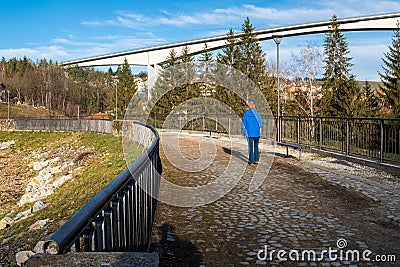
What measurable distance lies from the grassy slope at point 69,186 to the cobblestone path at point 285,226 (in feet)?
15.9

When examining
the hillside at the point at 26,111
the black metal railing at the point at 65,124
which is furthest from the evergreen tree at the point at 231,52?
the hillside at the point at 26,111

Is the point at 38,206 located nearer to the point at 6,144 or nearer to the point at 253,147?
the point at 253,147

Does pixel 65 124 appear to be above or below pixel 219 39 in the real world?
below

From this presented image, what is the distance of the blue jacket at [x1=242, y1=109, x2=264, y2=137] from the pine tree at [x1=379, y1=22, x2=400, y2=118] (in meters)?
25.8

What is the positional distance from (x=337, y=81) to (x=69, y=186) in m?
31.2

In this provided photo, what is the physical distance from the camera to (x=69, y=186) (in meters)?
19.4

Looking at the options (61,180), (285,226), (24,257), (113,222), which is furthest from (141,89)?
(113,222)

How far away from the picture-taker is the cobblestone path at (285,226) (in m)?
4.84

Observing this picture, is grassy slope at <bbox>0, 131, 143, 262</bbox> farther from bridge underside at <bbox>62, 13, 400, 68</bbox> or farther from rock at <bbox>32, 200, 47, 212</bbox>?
bridge underside at <bbox>62, 13, 400, 68</bbox>

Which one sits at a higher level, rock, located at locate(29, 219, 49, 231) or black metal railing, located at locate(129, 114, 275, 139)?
black metal railing, located at locate(129, 114, 275, 139)

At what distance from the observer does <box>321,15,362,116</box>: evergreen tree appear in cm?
3828

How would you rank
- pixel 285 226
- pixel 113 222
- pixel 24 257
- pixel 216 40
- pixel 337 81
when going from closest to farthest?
pixel 113 222
pixel 24 257
pixel 285 226
pixel 337 81
pixel 216 40

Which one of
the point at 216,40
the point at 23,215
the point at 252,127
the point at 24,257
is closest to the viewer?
the point at 24,257

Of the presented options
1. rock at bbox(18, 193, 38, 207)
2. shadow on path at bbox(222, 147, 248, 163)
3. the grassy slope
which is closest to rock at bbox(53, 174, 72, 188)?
the grassy slope
